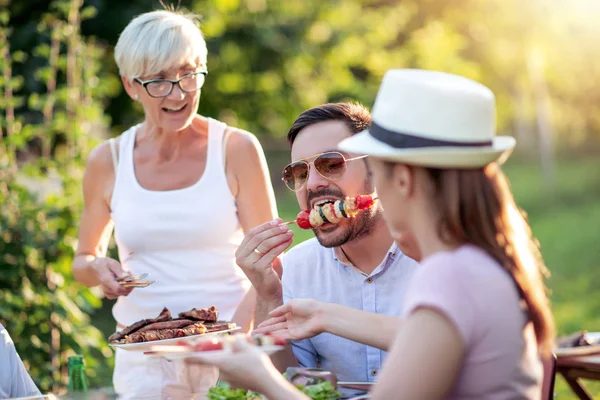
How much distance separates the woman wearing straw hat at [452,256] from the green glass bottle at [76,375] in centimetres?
75

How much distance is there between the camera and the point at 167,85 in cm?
442

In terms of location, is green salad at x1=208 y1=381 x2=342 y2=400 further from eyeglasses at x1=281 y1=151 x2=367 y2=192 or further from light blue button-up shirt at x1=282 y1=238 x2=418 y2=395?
eyeglasses at x1=281 y1=151 x2=367 y2=192

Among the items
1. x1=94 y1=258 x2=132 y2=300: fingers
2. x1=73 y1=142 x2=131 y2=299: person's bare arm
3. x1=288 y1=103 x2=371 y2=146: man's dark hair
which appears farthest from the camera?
x1=73 y1=142 x2=131 y2=299: person's bare arm

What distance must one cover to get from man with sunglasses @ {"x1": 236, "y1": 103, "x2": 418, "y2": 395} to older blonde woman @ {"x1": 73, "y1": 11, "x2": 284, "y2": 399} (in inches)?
18.1

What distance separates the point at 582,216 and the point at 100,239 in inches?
549

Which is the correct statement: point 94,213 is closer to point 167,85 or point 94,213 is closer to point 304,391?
point 167,85

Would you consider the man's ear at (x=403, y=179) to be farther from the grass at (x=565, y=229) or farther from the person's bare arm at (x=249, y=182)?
the grass at (x=565, y=229)

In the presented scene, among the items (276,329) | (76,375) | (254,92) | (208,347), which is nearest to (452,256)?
(208,347)

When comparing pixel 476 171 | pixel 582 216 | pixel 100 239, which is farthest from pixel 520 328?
pixel 582 216

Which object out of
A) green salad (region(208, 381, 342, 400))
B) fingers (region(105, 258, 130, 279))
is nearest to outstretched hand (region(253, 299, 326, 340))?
green salad (region(208, 381, 342, 400))

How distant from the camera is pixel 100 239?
4863mm

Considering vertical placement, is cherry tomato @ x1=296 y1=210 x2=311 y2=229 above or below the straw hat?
below

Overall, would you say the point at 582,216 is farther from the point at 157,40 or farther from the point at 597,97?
the point at 157,40

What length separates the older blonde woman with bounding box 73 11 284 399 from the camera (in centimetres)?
441
